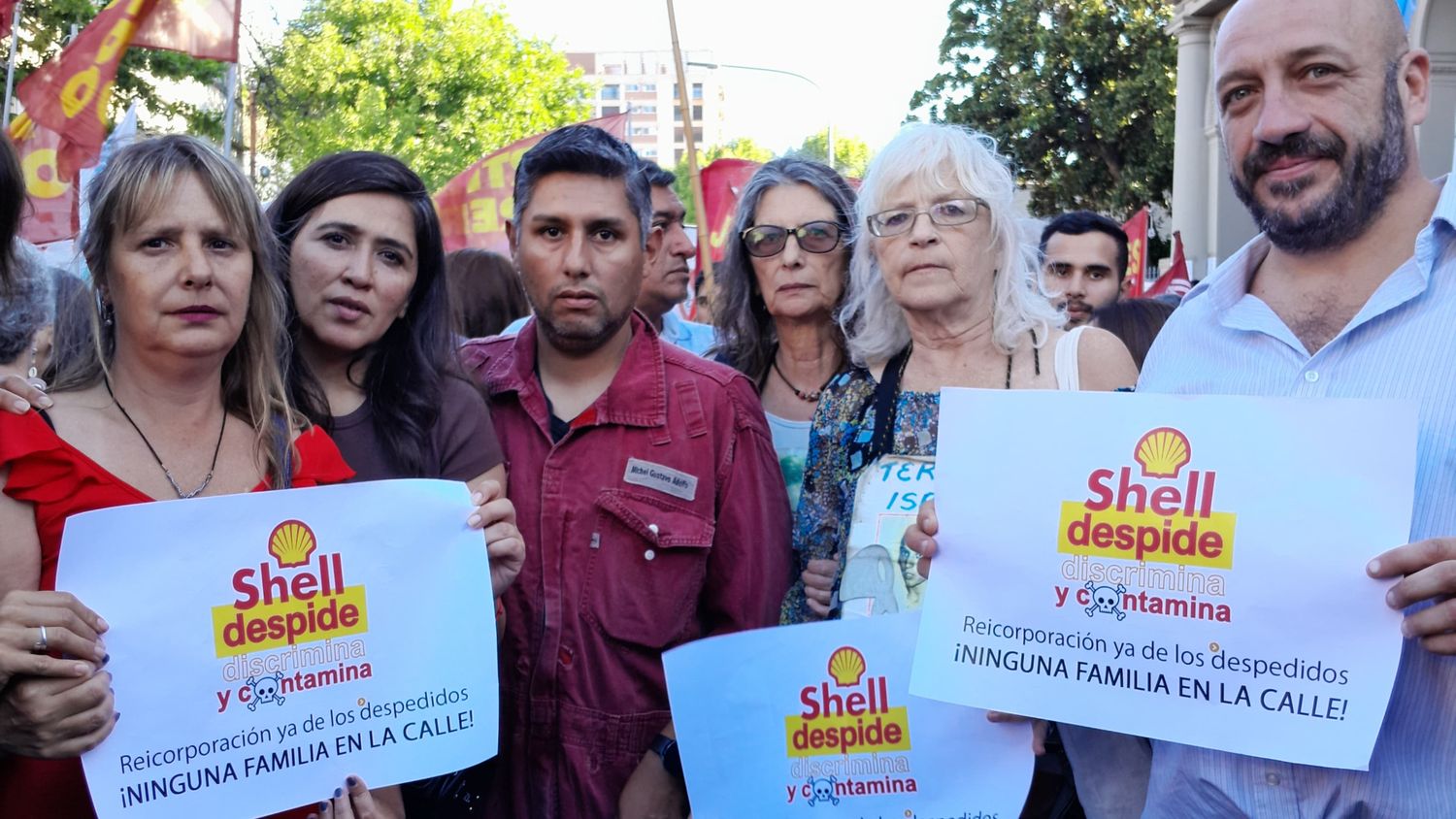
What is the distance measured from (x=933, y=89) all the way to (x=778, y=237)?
96.9 ft

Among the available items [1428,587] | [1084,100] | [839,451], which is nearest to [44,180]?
[839,451]

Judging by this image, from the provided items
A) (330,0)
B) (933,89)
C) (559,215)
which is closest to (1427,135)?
(559,215)

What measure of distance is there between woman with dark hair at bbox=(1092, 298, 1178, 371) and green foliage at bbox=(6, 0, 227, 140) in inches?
654

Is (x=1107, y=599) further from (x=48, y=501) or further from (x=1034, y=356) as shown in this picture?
(x=48, y=501)

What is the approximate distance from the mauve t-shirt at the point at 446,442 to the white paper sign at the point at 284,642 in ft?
1.26

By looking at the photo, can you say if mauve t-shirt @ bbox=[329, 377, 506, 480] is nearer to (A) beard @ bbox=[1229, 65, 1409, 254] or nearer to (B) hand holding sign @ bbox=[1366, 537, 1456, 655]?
(A) beard @ bbox=[1229, 65, 1409, 254]

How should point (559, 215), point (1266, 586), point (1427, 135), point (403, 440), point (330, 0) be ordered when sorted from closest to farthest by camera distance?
point (1266, 586)
point (403, 440)
point (559, 215)
point (1427, 135)
point (330, 0)

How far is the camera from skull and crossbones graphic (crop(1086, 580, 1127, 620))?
2291 mm

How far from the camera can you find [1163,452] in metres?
2.28

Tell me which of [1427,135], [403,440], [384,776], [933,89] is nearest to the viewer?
[384,776]

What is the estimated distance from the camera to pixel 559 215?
3.31 metres

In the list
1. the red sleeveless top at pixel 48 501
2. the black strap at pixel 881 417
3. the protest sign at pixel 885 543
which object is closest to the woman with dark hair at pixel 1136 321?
the black strap at pixel 881 417

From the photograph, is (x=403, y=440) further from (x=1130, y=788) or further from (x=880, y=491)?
(x=1130, y=788)

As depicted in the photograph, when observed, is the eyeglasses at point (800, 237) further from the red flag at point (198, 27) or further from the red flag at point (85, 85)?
the red flag at point (198, 27)
